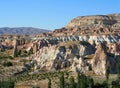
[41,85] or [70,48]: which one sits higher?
[70,48]

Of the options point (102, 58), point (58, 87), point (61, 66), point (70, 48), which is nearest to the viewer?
point (58, 87)

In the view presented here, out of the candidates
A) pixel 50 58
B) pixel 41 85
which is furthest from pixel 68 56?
pixel 41 85

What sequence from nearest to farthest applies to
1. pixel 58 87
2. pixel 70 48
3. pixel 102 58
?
pixel 58 87
pixel 102 58
pixel 70 48

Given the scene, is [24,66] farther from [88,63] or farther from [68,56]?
[88,63]

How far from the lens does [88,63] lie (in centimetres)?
13450

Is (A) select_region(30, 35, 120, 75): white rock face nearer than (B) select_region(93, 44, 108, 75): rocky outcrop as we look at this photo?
No

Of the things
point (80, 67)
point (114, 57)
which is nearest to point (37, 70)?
point (80, 67)

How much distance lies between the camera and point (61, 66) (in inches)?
5595

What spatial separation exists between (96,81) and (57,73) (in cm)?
2039

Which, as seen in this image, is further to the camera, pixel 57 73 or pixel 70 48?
pixel 70 48

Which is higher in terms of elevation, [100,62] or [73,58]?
[73,58]

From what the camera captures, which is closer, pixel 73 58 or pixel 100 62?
pixel 100 62

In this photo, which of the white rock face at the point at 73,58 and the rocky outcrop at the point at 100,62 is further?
the white rock face at the point at 73,58

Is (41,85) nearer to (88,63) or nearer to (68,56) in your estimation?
(88,63)
